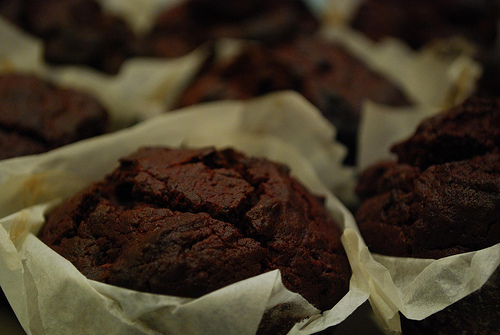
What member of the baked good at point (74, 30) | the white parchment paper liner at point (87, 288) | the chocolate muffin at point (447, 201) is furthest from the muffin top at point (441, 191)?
the baked good at point (74, 30)

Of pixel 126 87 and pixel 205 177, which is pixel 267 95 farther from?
pixel 205 177

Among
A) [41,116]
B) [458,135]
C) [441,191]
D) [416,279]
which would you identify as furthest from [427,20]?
[41,116]

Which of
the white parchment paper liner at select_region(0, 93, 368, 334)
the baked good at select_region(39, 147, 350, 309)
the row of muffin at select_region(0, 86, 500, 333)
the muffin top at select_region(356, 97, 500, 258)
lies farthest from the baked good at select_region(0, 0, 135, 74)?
the muffin top at select_region(356, 97, 500, 258)

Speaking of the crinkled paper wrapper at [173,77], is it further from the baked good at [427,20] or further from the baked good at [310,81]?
the baked good at [427,20]

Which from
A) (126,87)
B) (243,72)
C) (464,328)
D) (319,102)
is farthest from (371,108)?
(126,87)

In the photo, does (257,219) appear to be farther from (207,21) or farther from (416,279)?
(207,21)

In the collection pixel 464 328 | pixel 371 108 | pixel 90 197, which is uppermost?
pixel 90 197
